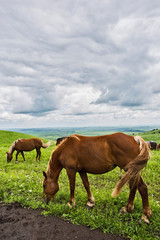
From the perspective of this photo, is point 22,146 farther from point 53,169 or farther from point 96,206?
point 96,206

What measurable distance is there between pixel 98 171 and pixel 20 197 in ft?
11.0

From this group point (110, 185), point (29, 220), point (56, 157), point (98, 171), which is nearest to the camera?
point (29, 220)

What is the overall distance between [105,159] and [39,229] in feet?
9.10

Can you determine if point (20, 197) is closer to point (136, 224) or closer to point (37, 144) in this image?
point (136, 224)

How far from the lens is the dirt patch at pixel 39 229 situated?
4082 millimetres

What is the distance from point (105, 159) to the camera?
4887 millimetres

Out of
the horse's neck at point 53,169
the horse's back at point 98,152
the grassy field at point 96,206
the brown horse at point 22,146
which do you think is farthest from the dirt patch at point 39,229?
the brown horse at point 22,146

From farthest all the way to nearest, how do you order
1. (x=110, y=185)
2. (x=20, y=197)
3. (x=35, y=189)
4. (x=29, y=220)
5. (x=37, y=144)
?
(x=37, y=144) → (x=110, y=185) → (x=35, y=189) → (x=20, y=197) → (x=29, y=220)

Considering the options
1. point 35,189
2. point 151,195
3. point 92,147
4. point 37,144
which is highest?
point 92,147

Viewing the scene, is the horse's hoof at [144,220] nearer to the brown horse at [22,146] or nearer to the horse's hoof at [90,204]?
the horse's hoof at [90,204]

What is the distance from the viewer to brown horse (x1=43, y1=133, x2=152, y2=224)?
4469mm

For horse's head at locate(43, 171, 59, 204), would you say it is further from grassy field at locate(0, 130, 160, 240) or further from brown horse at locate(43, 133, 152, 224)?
grassy field at locate(0, 130, 160, 240)

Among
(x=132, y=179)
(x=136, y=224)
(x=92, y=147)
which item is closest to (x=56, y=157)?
(x=92, y=147)

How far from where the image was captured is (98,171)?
16.7ft
